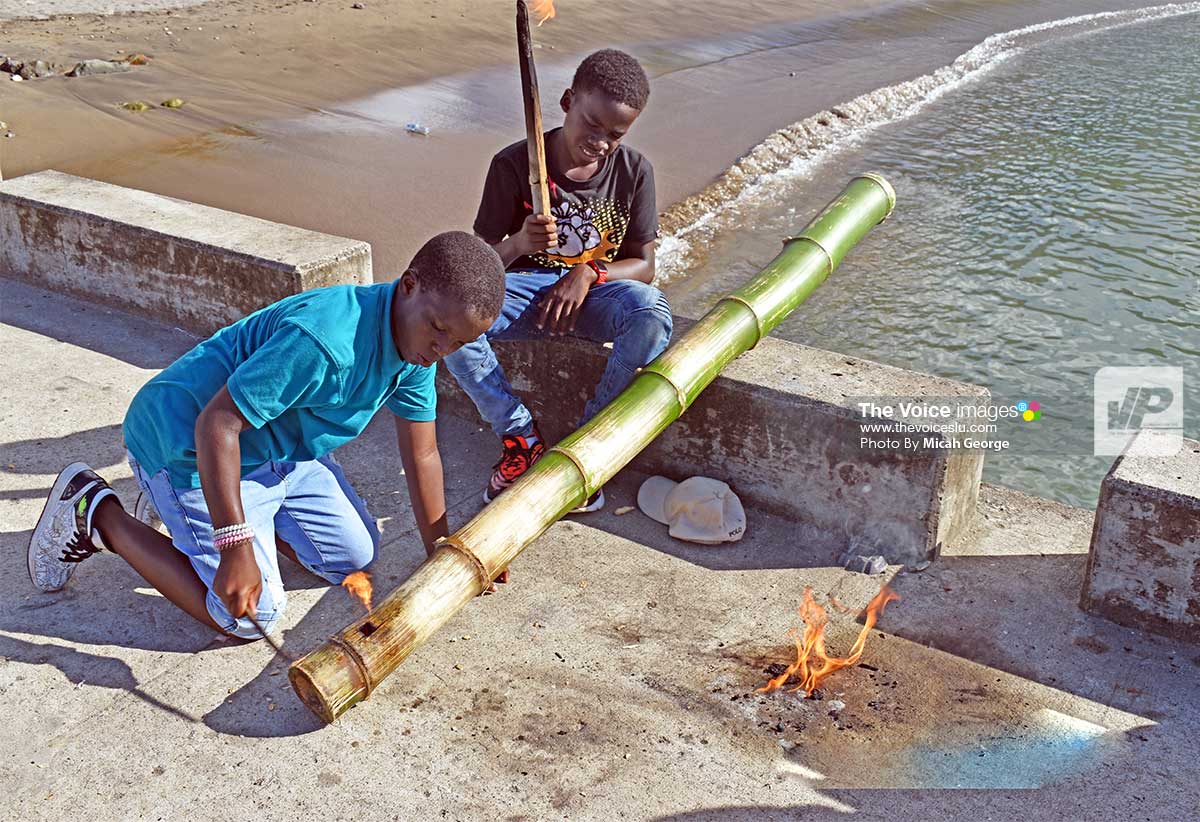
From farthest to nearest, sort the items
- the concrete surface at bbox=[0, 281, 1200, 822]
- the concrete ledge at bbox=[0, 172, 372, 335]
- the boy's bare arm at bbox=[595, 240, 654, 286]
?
the concrete ledge at bbox=[0, 172, 372, 335] < the boy's bare arm at bbox=[595, 240, 654, 286] < the concrete surface at bbox=[0, 281, 1200, 822]

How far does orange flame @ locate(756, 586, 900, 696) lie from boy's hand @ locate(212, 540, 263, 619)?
4.82ft

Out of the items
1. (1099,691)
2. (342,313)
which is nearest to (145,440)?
(342,313)

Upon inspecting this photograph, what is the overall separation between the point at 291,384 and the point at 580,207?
1.69 m

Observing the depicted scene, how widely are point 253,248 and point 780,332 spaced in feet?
11.3

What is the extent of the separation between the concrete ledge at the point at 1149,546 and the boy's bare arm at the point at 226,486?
252 centimetres

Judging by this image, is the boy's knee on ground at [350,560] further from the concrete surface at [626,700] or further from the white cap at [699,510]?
the white cap at [699,510]

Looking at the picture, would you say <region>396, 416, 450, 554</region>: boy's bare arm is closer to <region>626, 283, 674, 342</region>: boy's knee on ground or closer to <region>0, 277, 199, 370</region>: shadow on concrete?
<region>626, 283, 674, 342</region>: boy's knee on ground

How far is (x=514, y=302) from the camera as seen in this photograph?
173 inches

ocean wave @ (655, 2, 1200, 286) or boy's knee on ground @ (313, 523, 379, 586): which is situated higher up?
boy's knee on ground @ (313, 523, 379, 586)

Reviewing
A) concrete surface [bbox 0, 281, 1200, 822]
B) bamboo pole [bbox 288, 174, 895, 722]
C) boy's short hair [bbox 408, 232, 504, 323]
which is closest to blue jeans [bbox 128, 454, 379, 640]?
concrete surface [bbox 0, 281, 1200, 822]

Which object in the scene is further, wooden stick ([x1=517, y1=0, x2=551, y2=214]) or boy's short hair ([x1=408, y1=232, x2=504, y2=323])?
wooden stick ([x1=517, y1=0, x2=551, y2=214])

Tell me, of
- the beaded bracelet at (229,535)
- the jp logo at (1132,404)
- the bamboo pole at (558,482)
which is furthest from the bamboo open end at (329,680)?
the jp logo at (1132,404)

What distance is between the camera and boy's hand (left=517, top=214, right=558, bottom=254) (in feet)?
13.6

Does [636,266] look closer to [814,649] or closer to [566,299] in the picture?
[566,299]
